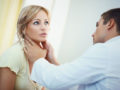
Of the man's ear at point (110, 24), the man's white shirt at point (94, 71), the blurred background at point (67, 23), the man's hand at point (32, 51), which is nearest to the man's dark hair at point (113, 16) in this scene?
the man's ear at point (110, 24)

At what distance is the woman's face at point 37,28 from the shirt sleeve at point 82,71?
0.32 m

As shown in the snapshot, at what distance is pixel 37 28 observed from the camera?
1.09m

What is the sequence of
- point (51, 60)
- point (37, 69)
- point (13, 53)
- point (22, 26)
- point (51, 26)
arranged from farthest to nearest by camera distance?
point (51, 26) → point (51, 60) → point (22, 26) → point (13, 53) → point (37, 69)

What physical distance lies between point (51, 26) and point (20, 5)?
0.92 feet

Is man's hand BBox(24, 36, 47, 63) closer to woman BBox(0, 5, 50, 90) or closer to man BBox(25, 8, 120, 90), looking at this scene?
woman BBox(0, 5, 50, 90)

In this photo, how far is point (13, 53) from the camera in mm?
998

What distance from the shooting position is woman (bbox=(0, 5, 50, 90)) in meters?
0.96

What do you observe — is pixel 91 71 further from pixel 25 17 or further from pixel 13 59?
pixel 25 17

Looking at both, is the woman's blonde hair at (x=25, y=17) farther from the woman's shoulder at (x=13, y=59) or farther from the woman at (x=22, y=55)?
the woman's shoulder at (x=13, y=59)

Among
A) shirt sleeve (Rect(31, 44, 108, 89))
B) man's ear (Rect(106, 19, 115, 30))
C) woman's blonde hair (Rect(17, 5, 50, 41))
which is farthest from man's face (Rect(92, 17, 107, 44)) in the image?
woman's blonde hair (Rect(17, 5, 50, 41))

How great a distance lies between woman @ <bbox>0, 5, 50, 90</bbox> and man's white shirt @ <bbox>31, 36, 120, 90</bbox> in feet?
0.70

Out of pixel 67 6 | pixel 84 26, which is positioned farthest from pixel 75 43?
pixel 67 6

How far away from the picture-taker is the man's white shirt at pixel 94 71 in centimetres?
80

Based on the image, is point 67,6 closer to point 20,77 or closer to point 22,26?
point 22,26
